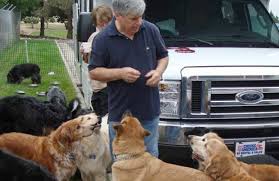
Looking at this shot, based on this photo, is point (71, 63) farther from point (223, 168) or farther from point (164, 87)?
point (223, 168)

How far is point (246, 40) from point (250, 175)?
2.73 metres

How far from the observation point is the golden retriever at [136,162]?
4.61m

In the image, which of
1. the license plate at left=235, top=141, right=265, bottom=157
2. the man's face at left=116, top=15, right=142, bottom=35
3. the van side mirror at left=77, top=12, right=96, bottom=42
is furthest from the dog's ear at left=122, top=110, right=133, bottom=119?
the van side mirror at left=77, top=12, right=96, bottom=42

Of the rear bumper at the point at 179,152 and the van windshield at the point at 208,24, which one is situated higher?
the van windshield at the point at 208,24

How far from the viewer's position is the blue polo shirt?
15.1 feet

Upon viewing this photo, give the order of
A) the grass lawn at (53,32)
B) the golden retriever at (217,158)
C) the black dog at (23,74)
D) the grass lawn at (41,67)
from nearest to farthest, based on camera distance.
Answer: the golden retriever at (217,158) → the grass lawn at (41,67) → the black dog at (23,74) → the grass lawn at (53,32)

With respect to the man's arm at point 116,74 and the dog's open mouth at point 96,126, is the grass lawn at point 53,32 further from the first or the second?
the man's arm at point 116,74

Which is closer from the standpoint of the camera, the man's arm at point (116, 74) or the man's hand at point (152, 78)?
the man's arm at point (116, 74)

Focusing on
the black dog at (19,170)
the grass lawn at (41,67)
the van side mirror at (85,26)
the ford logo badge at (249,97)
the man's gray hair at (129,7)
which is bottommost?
the grass lawn at (41,67)

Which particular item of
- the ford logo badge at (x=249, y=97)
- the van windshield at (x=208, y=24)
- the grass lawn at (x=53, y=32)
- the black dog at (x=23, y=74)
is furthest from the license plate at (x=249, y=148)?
the grass lawn at (x=53, y=32)

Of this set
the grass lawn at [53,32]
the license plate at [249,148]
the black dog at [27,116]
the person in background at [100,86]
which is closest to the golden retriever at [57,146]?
the person in background at [100,86]

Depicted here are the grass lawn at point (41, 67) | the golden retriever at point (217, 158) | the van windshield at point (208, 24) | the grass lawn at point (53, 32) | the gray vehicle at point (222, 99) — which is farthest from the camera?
the grass lawn at point (53, 32)

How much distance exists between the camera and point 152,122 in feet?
16.1

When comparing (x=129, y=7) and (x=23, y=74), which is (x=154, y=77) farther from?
(x=23, y=74)
